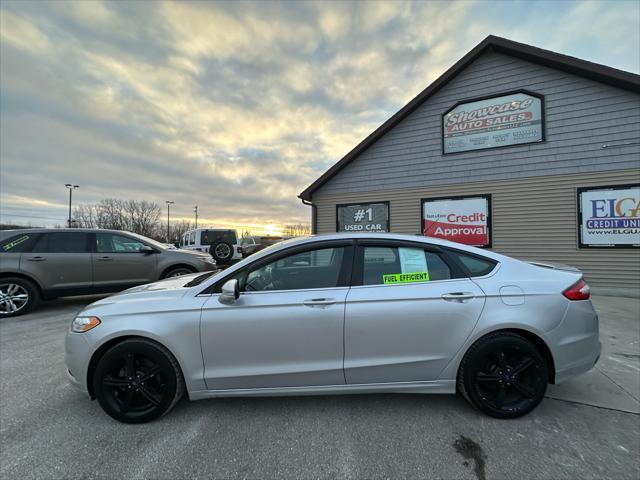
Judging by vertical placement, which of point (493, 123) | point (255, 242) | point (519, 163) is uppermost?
point (493, 123)

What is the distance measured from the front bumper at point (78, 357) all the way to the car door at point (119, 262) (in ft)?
13.6

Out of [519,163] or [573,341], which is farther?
[519,163]

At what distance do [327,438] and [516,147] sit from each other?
9251mm

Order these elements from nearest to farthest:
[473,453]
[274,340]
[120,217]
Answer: [473,453]
[274,340]
[120,217]

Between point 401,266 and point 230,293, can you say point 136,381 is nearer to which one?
point 230,293

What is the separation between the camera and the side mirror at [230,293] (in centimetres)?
223

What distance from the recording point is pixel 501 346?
2346 mm

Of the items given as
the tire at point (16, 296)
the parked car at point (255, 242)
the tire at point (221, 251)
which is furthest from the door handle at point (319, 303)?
the parked car at point (255, 242)

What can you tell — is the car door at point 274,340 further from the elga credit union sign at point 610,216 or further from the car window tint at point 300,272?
the elga credit union sign at point 610,216

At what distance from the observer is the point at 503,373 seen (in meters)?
2.36

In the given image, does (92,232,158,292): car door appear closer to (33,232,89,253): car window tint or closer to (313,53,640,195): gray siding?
(33,232,89,253): car window tint

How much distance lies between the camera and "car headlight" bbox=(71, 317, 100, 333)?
236cm

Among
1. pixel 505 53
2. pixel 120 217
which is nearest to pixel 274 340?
pixel 505 53

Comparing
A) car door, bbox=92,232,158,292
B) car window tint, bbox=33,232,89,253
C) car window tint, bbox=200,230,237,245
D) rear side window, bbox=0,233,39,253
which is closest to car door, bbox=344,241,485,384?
car door, bbox=92,232,158,292
